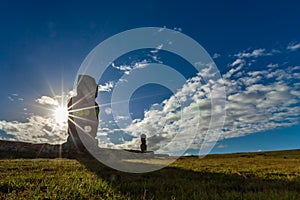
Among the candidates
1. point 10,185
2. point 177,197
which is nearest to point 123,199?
point 177,197

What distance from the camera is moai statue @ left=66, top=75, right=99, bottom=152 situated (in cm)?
4282

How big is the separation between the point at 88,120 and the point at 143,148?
12.1 meters

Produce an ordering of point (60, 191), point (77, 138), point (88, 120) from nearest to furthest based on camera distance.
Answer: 1. point (60, 191)
2. point (77, 138)
3. point (88, 120)

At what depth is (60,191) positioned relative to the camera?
5.54 m

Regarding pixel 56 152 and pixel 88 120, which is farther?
pixel 88 120

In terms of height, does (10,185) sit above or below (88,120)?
below

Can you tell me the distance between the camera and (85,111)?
148ft

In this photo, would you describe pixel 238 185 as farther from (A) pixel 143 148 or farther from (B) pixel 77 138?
(A) pixel 143 148

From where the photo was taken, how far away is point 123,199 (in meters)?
4.88

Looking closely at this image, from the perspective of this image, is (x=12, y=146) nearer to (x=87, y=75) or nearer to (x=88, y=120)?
(x=88, y=120)

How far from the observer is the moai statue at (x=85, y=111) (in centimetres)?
4282

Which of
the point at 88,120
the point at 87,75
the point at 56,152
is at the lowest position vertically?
the point at 56,152

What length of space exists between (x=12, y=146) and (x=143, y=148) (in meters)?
23.3

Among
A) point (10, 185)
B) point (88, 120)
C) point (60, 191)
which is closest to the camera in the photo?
point (60, 191)
